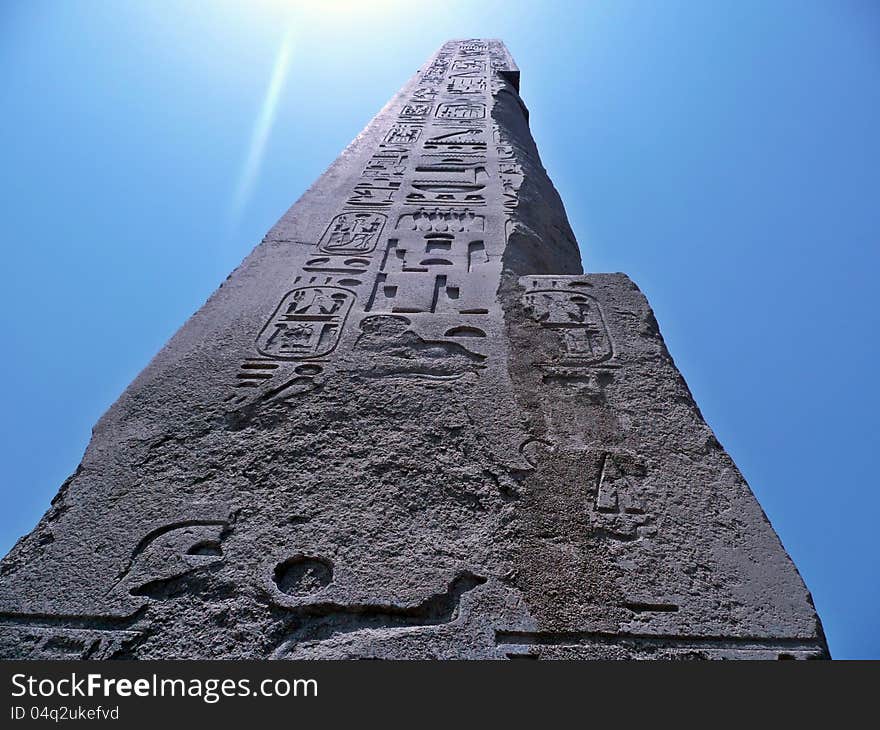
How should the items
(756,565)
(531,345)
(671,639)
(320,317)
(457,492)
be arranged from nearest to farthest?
(671,639) → (756,565) → (457,492) → (531,345) → (320,317)

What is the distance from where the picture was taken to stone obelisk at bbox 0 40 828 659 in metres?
1.37

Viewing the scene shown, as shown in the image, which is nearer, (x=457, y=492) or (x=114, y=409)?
(x=457, y=492)

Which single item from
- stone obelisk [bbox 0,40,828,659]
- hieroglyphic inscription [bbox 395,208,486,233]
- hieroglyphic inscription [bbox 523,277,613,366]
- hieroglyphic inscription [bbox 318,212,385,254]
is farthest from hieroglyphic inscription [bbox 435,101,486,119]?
hieroglyphic inscription [bbox 523,277,613,366]

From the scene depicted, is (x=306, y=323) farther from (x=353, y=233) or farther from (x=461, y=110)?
(x=461, y=110)

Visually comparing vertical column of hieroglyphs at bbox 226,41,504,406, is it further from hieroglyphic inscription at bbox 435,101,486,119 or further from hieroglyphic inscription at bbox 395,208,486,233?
hieroglyphic inscription at bbox 435,101,486,119

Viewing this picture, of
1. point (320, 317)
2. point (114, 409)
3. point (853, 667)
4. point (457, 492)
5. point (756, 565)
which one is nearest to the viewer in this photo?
point (853, 667)

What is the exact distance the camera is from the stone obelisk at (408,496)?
1368 mm

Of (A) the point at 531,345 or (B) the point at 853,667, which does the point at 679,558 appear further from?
(A) the point at 531,345

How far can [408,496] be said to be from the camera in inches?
65.0

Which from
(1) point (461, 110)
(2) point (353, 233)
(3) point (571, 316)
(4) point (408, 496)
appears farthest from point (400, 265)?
(1) point (461, 110)

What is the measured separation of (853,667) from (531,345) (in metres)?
1.24

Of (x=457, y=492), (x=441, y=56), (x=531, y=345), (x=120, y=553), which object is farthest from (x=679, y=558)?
(x=441, y=56)

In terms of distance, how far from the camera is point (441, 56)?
6836 mm

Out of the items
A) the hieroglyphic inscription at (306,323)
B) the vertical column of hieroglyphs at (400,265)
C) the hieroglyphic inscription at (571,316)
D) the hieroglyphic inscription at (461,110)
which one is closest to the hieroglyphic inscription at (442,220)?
the vertical column of hieroglyphs at (400,265)
